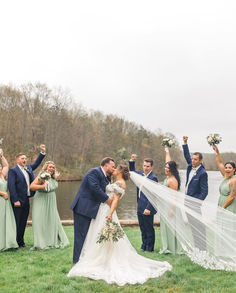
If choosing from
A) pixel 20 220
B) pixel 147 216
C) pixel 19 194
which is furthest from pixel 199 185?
pixel 20 220

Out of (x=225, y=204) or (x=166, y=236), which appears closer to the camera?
(x=225, y=204)

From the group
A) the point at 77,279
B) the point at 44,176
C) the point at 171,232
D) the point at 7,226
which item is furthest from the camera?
the point at 44,176

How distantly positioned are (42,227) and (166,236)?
2970 millimetres

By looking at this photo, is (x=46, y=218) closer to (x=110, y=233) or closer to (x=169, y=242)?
(x=110, y=233)

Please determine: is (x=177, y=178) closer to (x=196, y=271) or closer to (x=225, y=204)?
(x=225, y=204)

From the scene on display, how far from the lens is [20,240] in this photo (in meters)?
8.09

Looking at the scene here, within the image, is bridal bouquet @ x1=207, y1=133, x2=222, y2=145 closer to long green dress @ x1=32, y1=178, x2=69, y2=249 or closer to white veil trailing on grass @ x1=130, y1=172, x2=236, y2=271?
white veil trailing on grass @ x1=130, y1=172, x2=236, y2=271

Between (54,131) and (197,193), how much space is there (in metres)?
41.8

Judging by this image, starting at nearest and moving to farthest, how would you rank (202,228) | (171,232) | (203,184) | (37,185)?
(202,228) < (203,184) < (171,232) < (37,185)

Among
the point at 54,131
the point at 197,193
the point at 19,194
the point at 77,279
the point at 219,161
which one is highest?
the point at 54,131

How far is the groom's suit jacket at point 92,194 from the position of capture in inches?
237

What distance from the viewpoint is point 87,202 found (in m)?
6.12

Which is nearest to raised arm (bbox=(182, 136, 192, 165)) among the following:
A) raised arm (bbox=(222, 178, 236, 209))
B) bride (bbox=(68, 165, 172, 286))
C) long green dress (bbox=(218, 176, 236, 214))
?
long green dress (bbox=(218, 176, 236, 214))

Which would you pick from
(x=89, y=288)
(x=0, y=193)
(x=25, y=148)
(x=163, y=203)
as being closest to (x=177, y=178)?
(x=163, y=203)
